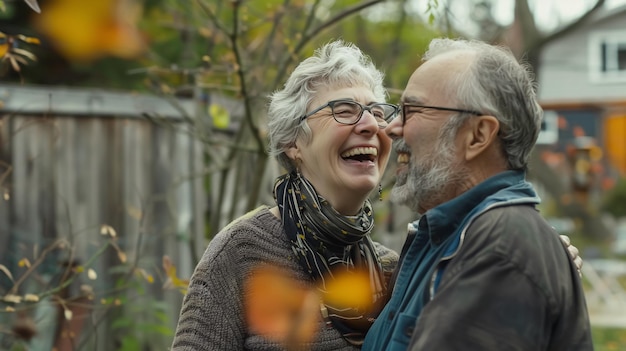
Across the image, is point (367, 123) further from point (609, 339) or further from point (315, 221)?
point (609, 339)

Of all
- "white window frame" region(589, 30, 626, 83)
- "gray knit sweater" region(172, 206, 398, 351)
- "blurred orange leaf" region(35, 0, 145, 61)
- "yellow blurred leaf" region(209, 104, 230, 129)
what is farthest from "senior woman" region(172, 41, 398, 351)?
"white window frame" region(589, 30, 626, 83)

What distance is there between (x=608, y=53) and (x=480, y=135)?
124 feet

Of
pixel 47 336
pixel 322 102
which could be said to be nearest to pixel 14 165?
pixel 47 336

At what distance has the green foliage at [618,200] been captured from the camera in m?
27.4

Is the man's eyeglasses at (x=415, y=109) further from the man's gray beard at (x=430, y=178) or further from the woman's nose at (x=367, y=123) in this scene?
the woman's nose at (x=367, y=123)

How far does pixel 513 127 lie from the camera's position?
7.65 ft

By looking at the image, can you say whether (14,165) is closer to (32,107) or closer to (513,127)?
(32,107)

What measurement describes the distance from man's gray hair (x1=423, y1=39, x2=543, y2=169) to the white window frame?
1453 inches

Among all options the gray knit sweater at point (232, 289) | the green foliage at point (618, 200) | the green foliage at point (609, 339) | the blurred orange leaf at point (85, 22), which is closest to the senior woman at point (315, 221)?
A: the gray knit sweater at point (232, 289)

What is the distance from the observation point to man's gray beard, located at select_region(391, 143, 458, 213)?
238cm

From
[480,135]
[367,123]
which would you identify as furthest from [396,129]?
[367,123]

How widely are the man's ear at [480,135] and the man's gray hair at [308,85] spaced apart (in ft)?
2.73

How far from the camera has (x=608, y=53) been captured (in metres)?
37.9

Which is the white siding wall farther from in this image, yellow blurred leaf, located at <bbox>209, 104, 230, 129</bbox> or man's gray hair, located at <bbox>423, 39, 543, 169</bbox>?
man's gray hair, located at <bbox>423, 39, 543, 169</bbox>
